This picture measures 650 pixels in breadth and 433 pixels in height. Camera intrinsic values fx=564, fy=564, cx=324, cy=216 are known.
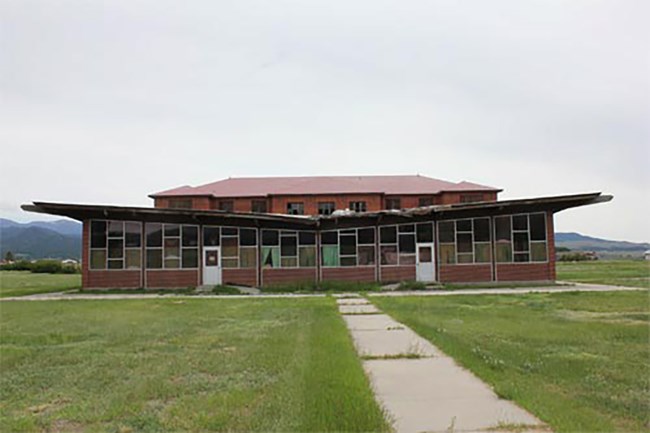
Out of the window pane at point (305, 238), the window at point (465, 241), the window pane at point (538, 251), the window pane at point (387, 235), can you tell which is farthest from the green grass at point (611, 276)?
the window pane at point (305, 238)

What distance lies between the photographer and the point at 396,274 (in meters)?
27.0

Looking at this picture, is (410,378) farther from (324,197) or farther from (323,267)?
(324,197)

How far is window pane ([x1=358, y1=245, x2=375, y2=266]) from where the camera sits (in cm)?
2702

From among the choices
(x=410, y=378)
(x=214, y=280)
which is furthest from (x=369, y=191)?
(x=410, y=378)

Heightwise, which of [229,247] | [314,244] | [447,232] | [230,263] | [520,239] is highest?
[447,232]

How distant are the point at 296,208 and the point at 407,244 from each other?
39.7 feet

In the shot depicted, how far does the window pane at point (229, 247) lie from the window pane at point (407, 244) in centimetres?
784

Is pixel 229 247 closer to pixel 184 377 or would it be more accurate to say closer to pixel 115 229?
pixel 115 229

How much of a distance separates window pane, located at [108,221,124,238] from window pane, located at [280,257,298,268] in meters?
7.65

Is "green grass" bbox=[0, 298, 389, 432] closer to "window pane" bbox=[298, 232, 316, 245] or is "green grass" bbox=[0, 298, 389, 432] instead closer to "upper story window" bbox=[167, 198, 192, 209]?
"window pane" bbox=[298, 232, 316, 245]

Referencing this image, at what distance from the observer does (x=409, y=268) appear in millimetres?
26906

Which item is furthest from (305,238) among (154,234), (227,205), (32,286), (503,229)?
(32,286)

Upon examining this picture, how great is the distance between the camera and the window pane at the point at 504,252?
26.8 m

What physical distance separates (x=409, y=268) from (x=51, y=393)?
21.8 m
